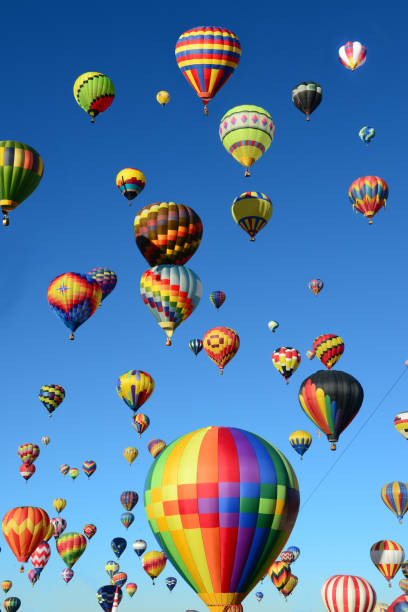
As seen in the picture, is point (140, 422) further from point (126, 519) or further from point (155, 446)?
point (126, 519)

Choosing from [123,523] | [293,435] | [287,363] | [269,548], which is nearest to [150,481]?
[269,548]

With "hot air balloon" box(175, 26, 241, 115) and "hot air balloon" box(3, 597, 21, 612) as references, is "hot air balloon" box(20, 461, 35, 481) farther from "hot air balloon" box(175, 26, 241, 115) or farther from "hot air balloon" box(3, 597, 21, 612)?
"hot air balloon" box(175, 26, 241, 115)

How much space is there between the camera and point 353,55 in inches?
1587

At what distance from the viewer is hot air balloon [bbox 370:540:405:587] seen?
4331cm

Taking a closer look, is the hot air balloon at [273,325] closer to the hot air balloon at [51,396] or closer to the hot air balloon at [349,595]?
the hot air balloon at [51,396]

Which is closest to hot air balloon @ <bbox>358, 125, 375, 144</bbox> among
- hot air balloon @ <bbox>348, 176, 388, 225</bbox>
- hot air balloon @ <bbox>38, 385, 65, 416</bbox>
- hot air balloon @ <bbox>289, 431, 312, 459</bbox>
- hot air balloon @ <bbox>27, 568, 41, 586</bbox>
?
hot air balloon @ <bbox>348, 176, 388, 225</bbox>

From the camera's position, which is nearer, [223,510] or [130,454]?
[223,510]

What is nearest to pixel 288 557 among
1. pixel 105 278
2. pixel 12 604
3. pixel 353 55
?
pixel 12 604

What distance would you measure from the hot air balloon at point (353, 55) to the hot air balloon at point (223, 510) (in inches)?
→ 875

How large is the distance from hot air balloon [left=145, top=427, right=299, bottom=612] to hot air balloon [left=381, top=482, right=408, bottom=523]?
23.0m

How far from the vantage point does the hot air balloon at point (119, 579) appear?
5647 centimetres

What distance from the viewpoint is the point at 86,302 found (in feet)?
125

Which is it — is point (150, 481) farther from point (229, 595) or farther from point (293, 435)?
point (293, 435)

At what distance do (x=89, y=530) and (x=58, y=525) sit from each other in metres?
2.18
